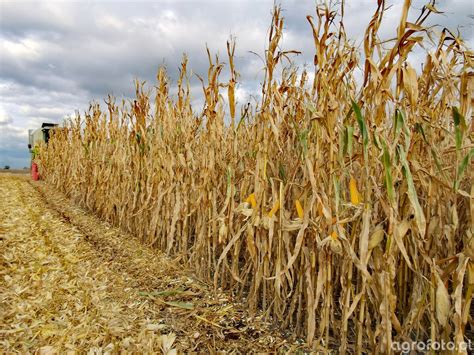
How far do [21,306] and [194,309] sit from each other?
118 cm

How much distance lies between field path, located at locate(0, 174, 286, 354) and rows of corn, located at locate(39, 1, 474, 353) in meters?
0.20

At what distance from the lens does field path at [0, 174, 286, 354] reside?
2.00 meters

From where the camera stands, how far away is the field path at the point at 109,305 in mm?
2002

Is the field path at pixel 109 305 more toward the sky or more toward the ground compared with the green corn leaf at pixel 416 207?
more toward the ground

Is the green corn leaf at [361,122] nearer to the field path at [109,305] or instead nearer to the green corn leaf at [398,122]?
the green corn leaf at [398,122]

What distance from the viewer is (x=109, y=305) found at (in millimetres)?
2441

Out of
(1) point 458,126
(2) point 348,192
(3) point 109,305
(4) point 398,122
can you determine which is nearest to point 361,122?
(4) point 398,122

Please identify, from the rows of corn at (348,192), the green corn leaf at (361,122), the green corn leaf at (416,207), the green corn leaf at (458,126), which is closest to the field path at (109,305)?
the rows of corn at (348,192)

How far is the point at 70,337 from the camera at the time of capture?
2.03 m

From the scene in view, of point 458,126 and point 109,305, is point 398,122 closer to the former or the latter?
point 458,126

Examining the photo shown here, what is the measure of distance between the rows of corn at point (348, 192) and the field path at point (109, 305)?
0.67ft

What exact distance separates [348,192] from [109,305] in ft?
5.81

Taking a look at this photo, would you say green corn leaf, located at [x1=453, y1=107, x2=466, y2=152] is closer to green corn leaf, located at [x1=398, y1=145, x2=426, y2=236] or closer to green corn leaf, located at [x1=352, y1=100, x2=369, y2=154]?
green corn leaf, located at [x1=398, y1=145, x2=426, y2=236]

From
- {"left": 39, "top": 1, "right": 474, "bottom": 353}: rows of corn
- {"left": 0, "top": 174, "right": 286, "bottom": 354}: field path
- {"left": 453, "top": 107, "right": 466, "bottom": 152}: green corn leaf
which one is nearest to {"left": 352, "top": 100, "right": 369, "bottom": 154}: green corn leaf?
{"left": 39, "top": 1, "right": 474, "bottom": 353}: rows of corn
